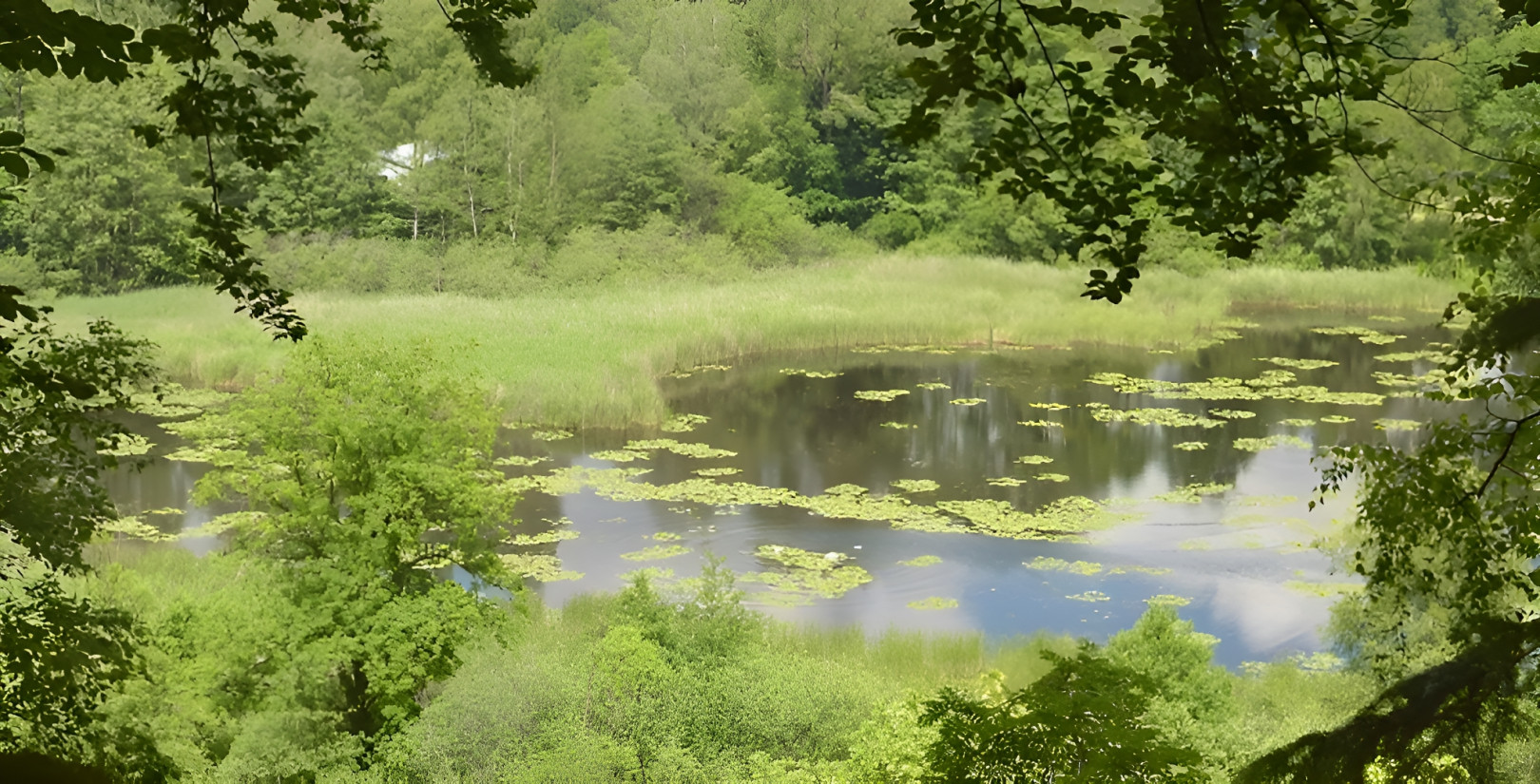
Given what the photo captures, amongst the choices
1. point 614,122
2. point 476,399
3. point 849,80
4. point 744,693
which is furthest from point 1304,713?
point 849,80

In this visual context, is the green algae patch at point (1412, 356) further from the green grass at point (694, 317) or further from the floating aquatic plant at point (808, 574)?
the floating aquatic plant at point (808, 574)

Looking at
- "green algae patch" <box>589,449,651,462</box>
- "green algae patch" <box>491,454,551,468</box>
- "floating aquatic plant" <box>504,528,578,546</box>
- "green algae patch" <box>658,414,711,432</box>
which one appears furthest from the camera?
"green algae patch" <box>658,414,711,432</box>

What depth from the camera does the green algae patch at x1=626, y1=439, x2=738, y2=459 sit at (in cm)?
1844

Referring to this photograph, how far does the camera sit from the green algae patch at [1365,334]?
26391mm

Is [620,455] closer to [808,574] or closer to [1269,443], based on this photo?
[808,574]

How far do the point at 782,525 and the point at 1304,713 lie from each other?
21.0 ft

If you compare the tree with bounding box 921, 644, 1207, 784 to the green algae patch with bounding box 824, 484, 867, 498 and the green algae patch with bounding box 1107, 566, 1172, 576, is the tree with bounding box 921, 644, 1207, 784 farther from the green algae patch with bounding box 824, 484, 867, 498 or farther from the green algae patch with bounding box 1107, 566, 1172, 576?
the green algae patch with bounding box 824, 484, 867, 498

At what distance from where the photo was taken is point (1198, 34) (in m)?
3.31

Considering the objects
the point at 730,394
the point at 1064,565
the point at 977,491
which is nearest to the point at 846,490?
the point at 977,491

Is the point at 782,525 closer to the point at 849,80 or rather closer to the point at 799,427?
the point at 799,427

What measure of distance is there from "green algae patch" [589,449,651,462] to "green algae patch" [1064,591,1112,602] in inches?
271

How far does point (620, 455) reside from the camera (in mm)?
18281

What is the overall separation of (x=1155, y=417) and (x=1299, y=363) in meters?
5.50

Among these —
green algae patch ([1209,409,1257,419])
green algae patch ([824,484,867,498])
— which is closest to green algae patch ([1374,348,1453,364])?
green algae patch ([1209,409,1257,419])
